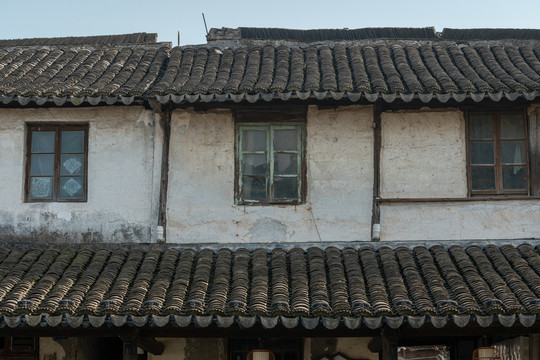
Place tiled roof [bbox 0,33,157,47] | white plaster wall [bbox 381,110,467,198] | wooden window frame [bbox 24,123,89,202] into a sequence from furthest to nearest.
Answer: tiled roof [bbox 0,33,157,47] → wooden window frame [bbox 24,123,89,202] → white plaster wall [bbox 381,110,467,198]

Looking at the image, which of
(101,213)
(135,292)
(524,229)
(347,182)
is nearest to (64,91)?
(101,213)

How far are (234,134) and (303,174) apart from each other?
134 cm

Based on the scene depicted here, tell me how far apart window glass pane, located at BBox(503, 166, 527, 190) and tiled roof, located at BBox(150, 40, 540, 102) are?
1394 mm

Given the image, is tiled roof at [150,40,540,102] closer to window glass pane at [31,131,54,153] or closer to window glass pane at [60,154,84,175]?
window glass pane at [60,154,84,175]

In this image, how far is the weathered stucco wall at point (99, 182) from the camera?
14109 mm

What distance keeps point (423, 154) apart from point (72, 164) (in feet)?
19.3

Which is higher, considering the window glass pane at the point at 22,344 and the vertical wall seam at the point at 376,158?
the vertical wall seam at the point at 376,158

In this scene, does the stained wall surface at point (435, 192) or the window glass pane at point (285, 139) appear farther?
the window glass pane at point (285, 139)

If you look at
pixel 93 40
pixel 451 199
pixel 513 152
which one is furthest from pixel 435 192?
pixel 93 40

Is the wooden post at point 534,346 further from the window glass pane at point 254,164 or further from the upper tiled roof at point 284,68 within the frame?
the window glass pane at point 254,164

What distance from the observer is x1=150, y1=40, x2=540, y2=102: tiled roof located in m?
13.5

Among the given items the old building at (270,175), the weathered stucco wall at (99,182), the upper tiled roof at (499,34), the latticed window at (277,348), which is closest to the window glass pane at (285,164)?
the old building at (270,175)

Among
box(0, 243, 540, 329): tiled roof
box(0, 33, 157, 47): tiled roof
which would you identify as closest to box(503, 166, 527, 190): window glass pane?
box(0, 243, 540, 329): tiled roof

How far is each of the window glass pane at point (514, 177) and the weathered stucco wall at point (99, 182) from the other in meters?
5.75
